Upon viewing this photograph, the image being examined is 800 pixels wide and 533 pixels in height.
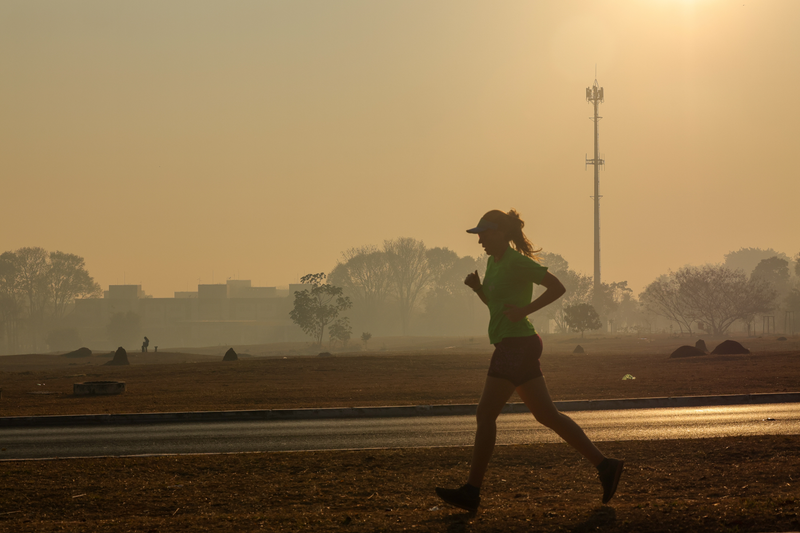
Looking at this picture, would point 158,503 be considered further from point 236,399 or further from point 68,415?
point 236,399

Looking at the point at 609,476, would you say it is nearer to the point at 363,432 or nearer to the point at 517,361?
the point at 517,361

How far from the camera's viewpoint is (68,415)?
13.0 metres

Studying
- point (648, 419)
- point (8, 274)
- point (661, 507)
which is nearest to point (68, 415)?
point (648, 419)

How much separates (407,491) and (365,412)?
24.2 ft

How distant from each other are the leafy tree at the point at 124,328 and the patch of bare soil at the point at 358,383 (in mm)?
80855

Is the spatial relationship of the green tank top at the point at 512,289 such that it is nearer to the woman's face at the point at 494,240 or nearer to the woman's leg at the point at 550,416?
the woman's face at the point at 494,240

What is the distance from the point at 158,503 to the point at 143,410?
8866 mm

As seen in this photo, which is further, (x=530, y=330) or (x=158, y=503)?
(x=158, y=503)

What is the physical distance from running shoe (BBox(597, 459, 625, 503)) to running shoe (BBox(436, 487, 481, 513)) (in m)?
0.89

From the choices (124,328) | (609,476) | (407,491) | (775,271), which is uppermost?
(775,271)

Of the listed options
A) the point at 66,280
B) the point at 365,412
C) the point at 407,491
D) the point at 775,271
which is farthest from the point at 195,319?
the point at 407,491

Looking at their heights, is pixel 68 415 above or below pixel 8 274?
below

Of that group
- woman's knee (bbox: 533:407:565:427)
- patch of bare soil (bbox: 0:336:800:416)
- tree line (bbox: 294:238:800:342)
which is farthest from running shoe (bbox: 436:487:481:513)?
tree line (bbox: 294:238:800:342)

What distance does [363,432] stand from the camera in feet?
36.1
